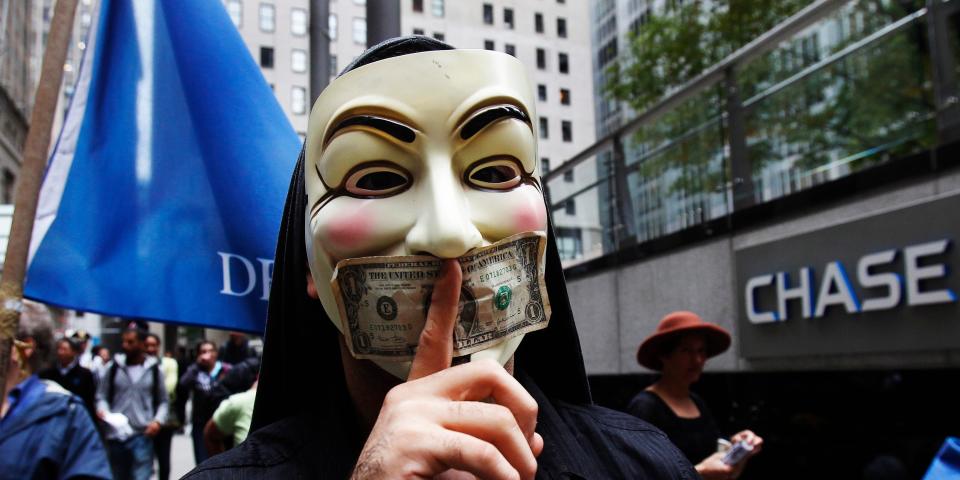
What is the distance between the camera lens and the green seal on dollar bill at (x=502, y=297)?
1292mm

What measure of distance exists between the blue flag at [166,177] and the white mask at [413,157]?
174 cm

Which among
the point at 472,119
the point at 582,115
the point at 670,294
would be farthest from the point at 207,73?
the point at 582,115

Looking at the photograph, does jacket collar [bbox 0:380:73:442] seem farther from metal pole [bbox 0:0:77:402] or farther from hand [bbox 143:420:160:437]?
hand [bbox 143:420:160:437]

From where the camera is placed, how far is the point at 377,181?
4.53ft

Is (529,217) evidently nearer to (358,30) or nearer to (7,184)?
(358,30)

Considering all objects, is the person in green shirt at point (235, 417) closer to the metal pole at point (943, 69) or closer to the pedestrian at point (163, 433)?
the pedestrian at point (163, 433)

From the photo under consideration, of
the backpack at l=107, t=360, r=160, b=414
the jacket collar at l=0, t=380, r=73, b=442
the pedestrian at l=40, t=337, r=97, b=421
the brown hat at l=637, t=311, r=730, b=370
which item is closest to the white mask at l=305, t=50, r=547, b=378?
the jacket collar at l=0, t=380, r=73, b=442

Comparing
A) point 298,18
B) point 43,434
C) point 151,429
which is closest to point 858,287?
point 43,434

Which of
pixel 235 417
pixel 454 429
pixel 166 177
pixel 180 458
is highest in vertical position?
pixel 166 177

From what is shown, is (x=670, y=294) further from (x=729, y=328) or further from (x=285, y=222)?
(x=285, y=222)

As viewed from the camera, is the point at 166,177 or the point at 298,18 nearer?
the point at 166,177

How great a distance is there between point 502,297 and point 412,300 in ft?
0.50

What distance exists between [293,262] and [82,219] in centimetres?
168

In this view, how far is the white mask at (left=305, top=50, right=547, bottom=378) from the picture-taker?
4.34 feet
